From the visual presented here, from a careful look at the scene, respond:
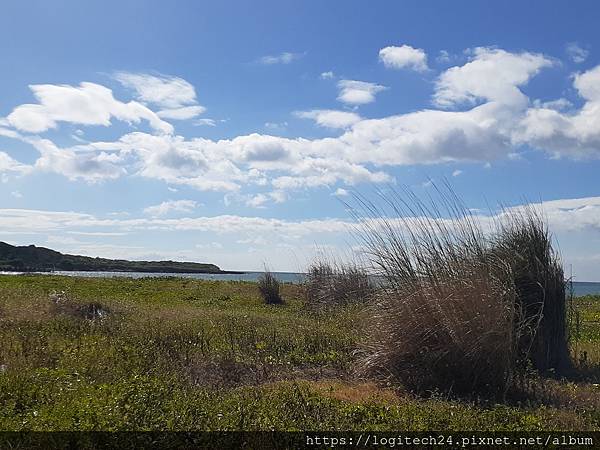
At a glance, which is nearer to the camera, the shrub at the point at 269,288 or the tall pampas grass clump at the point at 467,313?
the tall pampas grass clump at the point at 467,313

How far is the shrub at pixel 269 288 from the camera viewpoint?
82.3ft

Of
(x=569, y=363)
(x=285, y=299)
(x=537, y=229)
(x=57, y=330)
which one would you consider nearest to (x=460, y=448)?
(x=569, y=363)

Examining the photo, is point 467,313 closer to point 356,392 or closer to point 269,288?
point 356,392

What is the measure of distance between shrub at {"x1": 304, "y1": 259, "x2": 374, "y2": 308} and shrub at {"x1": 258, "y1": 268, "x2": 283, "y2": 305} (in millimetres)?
1421

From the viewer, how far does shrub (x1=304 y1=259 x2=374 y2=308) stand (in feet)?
65.5

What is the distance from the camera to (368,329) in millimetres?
10414

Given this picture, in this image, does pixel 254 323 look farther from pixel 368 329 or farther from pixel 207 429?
pixel 207 429

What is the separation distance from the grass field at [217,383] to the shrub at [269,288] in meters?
10.2

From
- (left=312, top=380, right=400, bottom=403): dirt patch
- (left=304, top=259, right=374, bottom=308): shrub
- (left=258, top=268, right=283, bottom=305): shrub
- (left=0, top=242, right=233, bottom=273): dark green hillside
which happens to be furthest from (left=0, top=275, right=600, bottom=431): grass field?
(left=0, top=242, right=233, bottom=273): dark green hillside

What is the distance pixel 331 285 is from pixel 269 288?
4266 mm

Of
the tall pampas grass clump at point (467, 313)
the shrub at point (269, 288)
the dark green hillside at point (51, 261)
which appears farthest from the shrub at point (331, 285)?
the dark green hillside at point (51, 261)

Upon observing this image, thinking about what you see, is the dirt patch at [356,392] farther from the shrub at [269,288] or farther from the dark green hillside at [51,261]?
the dark green hillside at [51,261]

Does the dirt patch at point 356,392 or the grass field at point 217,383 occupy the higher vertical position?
the grass field at point 217,383

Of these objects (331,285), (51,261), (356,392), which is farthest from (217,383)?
(51,261)
